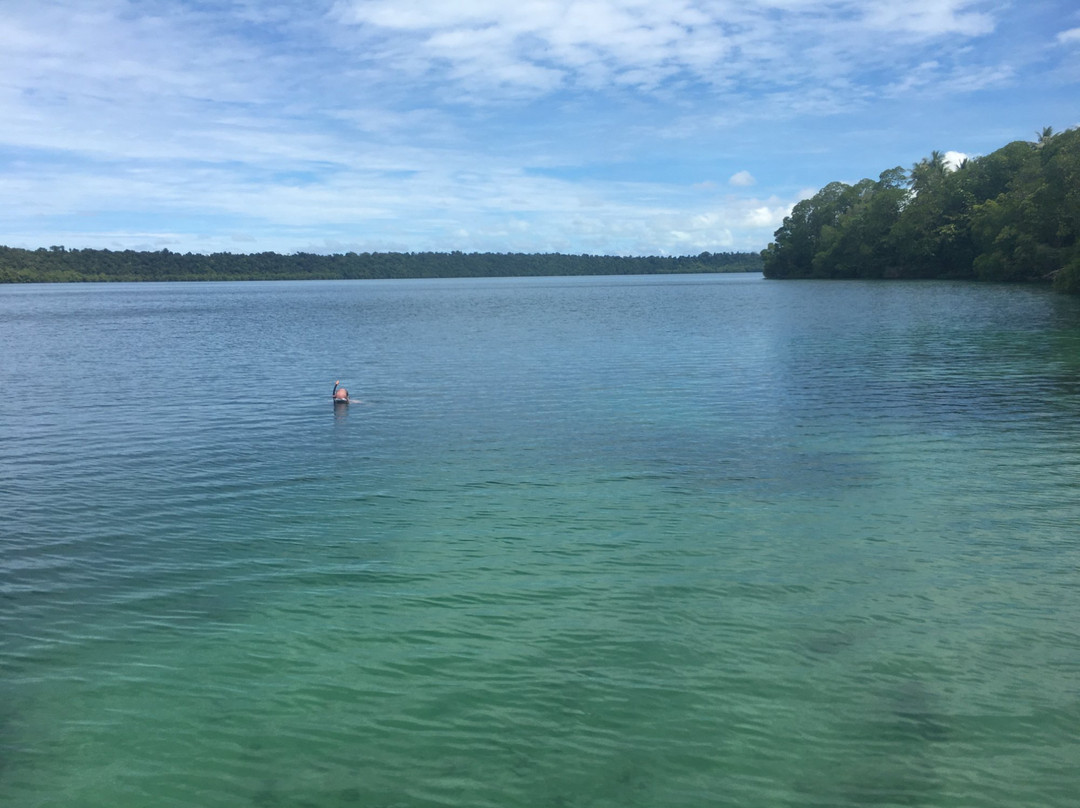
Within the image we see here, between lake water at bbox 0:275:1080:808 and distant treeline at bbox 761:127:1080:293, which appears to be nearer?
lake water at bbox 0:275:1080:808

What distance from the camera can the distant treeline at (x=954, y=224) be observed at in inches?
3145

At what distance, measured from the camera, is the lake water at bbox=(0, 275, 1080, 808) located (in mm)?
7824

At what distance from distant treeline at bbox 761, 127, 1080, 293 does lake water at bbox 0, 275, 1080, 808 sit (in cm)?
6131

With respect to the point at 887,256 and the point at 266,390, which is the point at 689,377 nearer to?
the point at 266,390

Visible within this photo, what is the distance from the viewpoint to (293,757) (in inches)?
316

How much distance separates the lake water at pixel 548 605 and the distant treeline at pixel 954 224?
61.3m

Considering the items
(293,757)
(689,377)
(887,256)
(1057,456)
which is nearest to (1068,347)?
(689,377)

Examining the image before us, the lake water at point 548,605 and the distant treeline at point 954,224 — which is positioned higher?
the distant treeline at point 954,224

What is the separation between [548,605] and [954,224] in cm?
12032

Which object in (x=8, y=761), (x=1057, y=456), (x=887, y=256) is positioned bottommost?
(x=8, y=761)

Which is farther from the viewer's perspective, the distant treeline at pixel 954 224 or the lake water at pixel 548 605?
the distant treeline at pixel 954 224

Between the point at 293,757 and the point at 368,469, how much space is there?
11.1 m

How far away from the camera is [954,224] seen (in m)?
113

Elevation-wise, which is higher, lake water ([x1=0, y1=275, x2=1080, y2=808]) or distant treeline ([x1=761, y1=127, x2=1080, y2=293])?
distant treeline ([x1=761, y1=127, x2=1080, y2=293])
